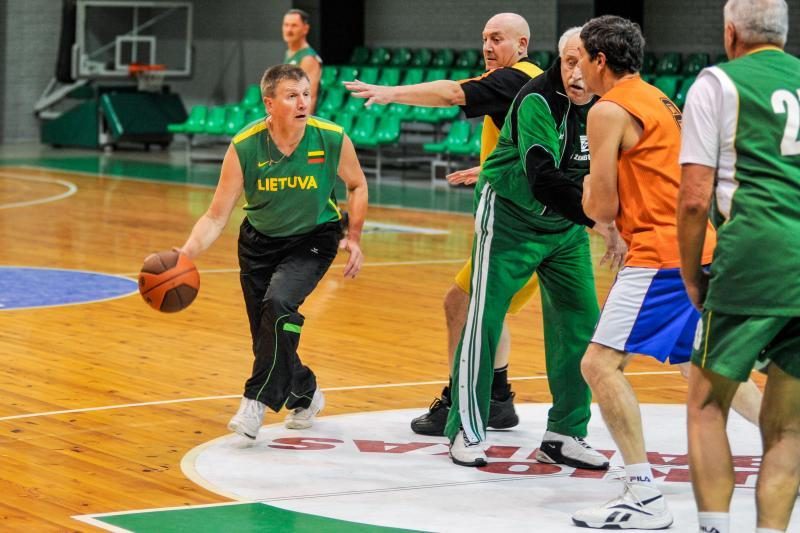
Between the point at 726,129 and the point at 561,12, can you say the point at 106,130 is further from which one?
the point at 726,129

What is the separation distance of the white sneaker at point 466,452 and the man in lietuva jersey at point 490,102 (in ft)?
1.15

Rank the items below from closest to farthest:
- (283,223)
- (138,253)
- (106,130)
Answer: (283,223) → (138,253) → (106,130)

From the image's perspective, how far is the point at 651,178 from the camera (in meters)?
5.36

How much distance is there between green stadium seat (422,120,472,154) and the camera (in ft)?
64.5

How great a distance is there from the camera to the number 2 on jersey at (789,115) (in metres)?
4.45

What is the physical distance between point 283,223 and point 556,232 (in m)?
1.25

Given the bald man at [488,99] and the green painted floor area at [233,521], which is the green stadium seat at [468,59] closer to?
the bald man at [488,99]

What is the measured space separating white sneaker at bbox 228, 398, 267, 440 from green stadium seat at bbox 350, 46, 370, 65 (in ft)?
59.0

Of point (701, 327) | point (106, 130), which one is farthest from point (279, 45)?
point (701, 327)

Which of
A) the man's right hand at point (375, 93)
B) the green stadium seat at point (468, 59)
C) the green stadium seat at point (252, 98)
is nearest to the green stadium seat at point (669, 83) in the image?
the green stadium seat at point (468, 59)

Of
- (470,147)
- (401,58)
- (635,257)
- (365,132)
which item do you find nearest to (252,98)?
(401,58)

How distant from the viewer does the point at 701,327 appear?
460cm

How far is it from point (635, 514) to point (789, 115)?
1616mm

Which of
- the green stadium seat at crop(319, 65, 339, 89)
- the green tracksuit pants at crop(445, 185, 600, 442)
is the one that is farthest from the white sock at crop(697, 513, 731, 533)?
the green stadium seat at crop(319, 65, 339, 89)
